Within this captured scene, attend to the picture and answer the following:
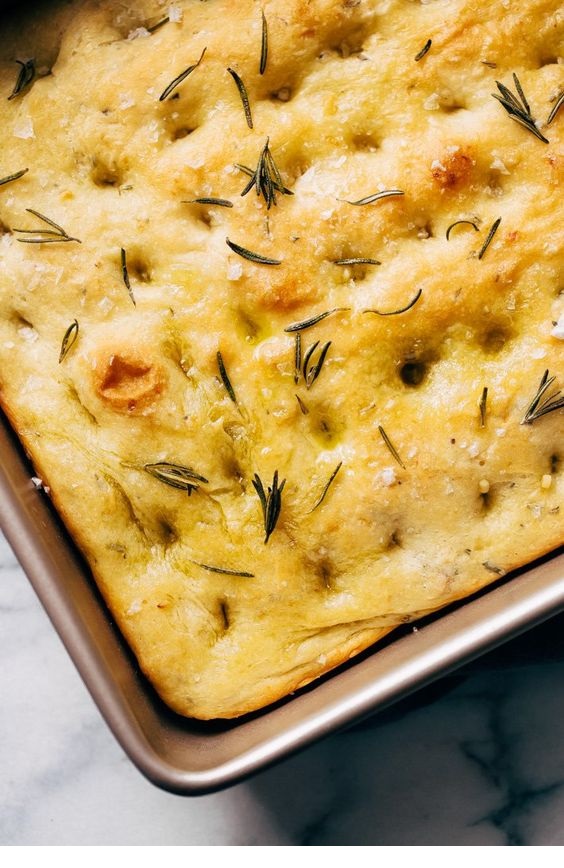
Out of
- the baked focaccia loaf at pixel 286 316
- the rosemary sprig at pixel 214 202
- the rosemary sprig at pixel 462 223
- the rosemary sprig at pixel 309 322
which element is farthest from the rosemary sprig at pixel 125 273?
the rosemary sprig at pixel 462 223

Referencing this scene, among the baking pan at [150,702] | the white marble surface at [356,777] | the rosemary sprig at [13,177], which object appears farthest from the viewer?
the white marble surface at [356,777]

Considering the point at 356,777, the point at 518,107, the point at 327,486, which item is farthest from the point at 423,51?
the point at 356,777

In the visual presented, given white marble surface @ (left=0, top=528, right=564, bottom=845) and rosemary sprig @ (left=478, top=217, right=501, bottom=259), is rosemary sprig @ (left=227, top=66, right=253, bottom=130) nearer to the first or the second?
rosemary sprig @ (left=478, top=217, right=501, bottom=259)

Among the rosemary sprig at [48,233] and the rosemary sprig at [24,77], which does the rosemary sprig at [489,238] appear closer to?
the rosemary sprig at [48,233]

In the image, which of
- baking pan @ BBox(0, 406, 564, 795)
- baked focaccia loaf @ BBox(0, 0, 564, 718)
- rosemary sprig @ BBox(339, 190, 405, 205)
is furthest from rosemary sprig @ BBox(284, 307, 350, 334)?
baking pan @ BBox(0, 406, 564, 795)

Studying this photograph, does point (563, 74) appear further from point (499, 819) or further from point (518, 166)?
point (499, 819)

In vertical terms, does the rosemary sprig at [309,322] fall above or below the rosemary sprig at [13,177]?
below
